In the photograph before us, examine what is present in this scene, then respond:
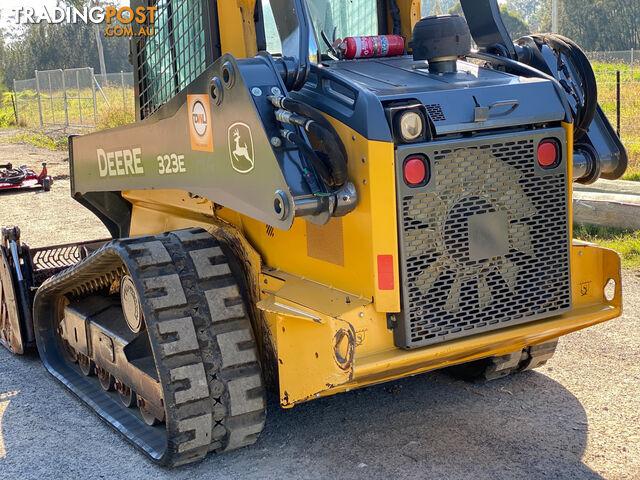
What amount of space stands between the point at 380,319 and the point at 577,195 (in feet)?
19.0

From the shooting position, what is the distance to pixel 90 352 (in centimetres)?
500

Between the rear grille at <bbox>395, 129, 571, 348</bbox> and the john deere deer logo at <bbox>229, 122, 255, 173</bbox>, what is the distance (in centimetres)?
66

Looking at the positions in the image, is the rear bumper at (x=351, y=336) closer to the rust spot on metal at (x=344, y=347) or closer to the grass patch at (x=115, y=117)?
the rust spot on metal at (x=344, y=347)

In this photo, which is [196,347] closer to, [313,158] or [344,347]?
[344,347]

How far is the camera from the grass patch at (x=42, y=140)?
2255 cm

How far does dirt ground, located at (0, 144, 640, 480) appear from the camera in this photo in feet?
12.6

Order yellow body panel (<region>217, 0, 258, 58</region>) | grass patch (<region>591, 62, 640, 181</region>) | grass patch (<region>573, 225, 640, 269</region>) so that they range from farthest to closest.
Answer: grass patch (<region>591, 62, 640, 181</region>) < grass patch (<region>573, 225, 640, 269</region>) < yellow body panel (<region>217, 0, 258, 58</region>)

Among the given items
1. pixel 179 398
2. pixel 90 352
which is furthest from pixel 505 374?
pixel 90 352

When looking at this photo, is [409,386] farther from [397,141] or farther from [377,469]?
[397,141]

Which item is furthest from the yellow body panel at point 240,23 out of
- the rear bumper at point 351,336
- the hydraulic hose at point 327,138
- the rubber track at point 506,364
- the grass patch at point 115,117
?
the grass patch at point 115,117

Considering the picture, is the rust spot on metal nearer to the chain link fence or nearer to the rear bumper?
the rear bumper

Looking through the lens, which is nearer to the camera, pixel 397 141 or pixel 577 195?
pixel 397 141

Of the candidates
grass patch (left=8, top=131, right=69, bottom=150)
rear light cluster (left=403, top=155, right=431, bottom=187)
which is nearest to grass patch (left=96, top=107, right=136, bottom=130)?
grass patch (left=8, top=131, right=69, bottom=150)

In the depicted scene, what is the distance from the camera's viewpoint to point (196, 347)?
385 cm
